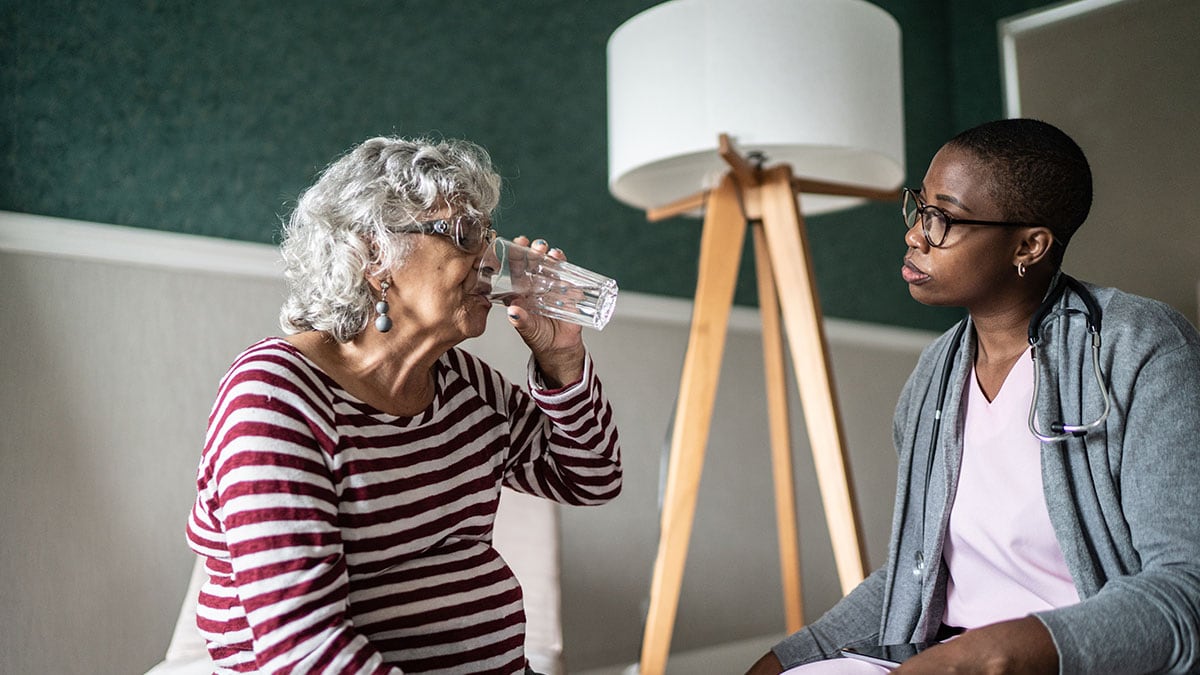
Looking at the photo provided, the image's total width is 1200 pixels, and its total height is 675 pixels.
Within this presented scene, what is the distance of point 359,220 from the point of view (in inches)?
48.6

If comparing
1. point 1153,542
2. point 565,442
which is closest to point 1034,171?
point 1153,542

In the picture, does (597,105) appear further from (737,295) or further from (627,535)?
(627,535)

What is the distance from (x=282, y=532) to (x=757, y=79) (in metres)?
1.32

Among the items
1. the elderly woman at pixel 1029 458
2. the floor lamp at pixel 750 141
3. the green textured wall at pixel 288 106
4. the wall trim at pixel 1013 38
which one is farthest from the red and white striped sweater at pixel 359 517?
the wall trim at pixel 1013 38

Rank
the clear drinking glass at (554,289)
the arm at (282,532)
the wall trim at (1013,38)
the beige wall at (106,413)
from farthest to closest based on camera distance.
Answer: the wall trim at (1013,38) → the beige wall at (106,413) → the clear drinking glass at (554,289) → the arm at (282,532)

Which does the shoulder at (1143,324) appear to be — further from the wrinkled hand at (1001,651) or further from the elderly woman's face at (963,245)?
the wrinkled hand at (1001,651)

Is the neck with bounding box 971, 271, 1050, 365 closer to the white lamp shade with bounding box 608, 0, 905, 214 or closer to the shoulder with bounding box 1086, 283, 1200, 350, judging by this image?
the shoulder with bounding box 1086, 283, 1200, 350

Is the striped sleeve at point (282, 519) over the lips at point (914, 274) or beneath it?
beneath

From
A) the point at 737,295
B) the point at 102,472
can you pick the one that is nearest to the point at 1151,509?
the point at 102,472

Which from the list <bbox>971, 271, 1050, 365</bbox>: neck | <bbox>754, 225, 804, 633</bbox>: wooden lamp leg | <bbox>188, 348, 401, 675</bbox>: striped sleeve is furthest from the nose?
<bbox>754, 225, 804, 633</bbox>: wooden lamp leg

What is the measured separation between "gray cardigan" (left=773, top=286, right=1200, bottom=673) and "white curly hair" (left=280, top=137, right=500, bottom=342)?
2.36 ft

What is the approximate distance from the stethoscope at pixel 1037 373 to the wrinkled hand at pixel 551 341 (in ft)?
1.59

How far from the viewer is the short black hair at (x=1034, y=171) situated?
1256 mm

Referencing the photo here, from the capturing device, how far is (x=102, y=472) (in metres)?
1.83
